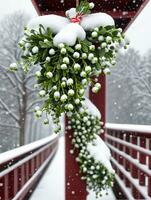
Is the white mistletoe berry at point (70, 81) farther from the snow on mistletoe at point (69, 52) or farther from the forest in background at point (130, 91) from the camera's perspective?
the forest in background at point (130, 91)

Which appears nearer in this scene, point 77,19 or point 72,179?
point 77,19

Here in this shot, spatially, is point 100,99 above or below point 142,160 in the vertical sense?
above

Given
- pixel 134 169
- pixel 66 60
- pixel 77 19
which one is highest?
pixel 77 19

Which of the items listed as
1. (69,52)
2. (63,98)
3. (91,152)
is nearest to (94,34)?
(69,52)

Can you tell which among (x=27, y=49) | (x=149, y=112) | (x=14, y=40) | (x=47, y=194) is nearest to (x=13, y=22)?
(x=14, y=40)

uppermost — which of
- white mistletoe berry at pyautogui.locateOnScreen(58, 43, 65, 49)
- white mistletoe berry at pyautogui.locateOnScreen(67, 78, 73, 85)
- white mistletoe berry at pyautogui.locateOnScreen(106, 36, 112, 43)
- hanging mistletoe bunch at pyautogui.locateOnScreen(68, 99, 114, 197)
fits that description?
white mistletoe berry at pyautogui.locateOnScreen(106, 36, 112, 43)

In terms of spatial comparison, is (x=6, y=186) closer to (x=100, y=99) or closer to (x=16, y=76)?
(x=100, y=99)

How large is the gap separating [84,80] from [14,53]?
88.1 feet

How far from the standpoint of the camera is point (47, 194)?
8922mm

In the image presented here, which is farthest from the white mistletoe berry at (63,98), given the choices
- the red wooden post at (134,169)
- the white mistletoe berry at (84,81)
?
the red wooden post at (134,169)

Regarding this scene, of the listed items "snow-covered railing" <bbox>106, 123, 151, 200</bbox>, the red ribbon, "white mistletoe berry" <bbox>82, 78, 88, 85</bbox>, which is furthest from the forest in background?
"white mistletoe berry" <bbox>82, 78, 88, 85</bbox>

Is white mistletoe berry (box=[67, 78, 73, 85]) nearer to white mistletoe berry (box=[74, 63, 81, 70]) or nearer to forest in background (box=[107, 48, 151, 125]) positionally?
white mistletoe berry (box=[74, 63, 81, 70])

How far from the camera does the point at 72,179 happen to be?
7.13 metres

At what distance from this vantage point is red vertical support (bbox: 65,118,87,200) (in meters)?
7.10
